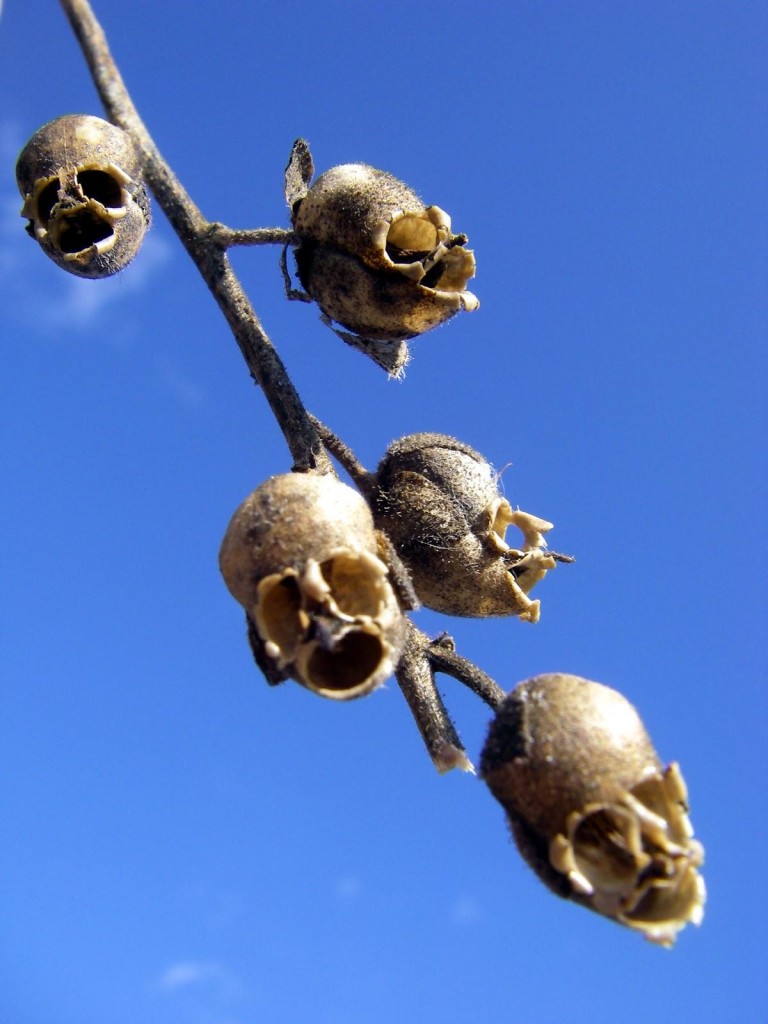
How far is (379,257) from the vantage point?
2699 mm

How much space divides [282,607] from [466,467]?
1.05 meters

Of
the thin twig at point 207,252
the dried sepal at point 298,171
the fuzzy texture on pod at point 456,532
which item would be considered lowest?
the fuzzy texture on pod at point 456,532

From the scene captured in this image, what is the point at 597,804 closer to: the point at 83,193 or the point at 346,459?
the point at 346,459

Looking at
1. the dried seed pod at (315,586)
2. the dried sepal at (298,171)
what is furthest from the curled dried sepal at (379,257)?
the dried seed pod at (315,586)

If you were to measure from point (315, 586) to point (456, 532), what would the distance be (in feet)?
2.89

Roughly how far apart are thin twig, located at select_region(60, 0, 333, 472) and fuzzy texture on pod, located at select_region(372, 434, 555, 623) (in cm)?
31

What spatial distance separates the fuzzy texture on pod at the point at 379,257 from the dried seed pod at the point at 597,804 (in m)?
1.09

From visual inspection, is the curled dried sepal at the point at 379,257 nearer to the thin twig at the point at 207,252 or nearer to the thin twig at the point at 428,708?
the thin twig at the point at 207,252

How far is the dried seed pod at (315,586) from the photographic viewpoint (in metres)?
1.91

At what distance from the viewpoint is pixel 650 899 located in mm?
1875

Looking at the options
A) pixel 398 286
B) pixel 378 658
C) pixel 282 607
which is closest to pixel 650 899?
pixel 378 658

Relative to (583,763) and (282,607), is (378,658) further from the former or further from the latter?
(583,763)

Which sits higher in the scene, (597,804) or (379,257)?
(379,257)

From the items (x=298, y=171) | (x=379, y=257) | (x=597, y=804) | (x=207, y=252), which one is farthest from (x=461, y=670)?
(x=298, y=171)
